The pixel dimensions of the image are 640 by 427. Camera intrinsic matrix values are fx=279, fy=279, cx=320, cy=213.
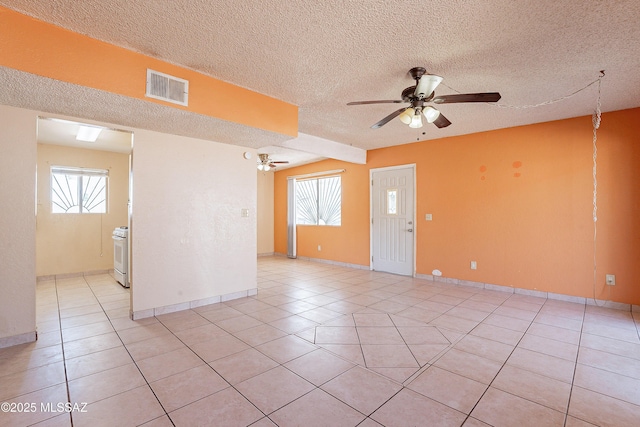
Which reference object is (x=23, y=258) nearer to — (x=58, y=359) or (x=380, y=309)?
(x=58, y=359)

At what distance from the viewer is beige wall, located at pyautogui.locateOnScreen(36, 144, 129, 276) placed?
514 centimetres

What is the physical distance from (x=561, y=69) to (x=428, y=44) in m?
1.44

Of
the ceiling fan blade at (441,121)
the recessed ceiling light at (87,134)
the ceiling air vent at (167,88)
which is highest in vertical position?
the recessed ceiling light at (87,134)

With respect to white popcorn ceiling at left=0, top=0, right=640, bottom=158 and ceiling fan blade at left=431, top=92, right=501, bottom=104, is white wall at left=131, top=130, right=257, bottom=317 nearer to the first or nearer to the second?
white popcorn ceiling at left=0, top=0, right=640, bottom=158

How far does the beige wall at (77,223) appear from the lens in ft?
16.9

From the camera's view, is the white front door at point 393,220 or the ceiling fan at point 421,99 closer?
the ceiling fan at point 421,99

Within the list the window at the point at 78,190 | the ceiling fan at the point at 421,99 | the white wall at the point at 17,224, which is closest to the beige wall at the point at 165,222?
the white wall at the point at 17,224

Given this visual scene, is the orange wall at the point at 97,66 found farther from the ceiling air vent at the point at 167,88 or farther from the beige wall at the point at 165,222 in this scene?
the beige wall at the point at 165,222

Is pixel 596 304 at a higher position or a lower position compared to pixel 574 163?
lower

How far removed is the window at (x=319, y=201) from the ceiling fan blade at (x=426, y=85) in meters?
4.22

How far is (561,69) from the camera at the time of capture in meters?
2.61

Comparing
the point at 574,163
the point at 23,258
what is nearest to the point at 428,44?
the point at 574,163

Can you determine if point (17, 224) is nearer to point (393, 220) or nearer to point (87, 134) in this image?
point (87, 134)

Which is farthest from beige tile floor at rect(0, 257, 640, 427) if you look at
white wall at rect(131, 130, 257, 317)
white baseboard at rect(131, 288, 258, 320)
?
white wall at rect(131, 130, 257, 317)
